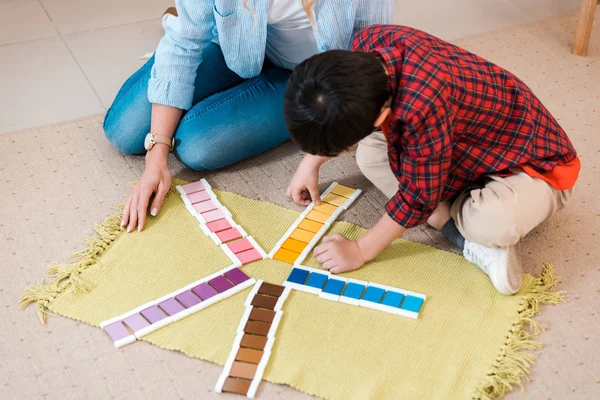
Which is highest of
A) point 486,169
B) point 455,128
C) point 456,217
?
point 455,128

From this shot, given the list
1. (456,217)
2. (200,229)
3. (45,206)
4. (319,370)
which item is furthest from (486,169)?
(45,206)

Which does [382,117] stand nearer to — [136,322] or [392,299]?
[392,299]

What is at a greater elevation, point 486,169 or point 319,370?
point 486,169

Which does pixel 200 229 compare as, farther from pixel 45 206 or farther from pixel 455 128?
pixel 455 128

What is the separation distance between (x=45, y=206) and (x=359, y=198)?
0.72 metres

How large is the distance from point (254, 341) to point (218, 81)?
0.74 meters

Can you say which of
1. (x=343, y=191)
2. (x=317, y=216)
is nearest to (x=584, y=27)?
(x=343, y=191)

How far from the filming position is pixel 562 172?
1395 mm

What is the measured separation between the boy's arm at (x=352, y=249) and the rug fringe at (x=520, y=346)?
283 mm

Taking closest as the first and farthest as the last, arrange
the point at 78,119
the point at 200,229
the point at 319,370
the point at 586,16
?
the point at 319,370 → the point at 200,229 → the point at 78,119 → the point at 586,16

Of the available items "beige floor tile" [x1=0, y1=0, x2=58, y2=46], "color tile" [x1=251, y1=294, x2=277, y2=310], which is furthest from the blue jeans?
"beige floor tile" [x1=0, y1=0, x2=58, y2=46]

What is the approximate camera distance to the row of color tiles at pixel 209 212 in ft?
4.99

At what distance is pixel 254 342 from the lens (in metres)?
1.29

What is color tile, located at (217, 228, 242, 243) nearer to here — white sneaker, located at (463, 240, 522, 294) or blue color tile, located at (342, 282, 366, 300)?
blue color tile, located at (342, 282, 366, 300)
